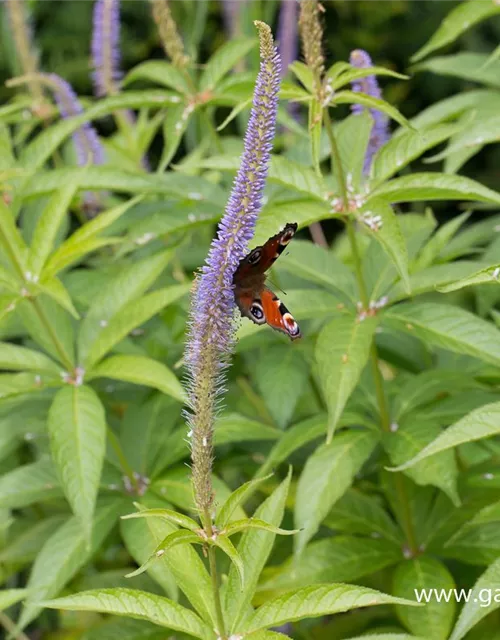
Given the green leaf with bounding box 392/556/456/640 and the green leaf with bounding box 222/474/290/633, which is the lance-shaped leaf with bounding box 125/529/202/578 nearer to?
the green leaf with bounding box 222/474/290/633

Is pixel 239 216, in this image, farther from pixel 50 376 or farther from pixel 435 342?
pixel 50 376

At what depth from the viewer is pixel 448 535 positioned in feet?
9.47

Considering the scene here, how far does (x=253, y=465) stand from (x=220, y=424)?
1.46 feet

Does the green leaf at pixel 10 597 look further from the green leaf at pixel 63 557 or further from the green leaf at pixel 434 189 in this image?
the green leaf at pixel 434 189

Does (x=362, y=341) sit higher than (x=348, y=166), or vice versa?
(x=348, y=166)

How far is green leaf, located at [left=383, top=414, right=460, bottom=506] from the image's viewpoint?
2.53m

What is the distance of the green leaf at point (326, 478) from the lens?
249 cm

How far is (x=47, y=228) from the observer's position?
2.85 metres

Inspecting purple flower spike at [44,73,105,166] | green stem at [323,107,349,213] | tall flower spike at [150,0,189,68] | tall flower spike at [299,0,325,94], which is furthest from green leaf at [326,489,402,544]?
purple flower spike at [44,73,105,166]

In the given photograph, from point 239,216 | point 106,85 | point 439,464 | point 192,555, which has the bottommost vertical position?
point 192,555

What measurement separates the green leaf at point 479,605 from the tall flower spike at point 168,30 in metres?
2.09

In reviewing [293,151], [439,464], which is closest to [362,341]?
[439,464]

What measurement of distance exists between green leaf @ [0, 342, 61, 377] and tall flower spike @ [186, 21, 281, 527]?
3.64ft

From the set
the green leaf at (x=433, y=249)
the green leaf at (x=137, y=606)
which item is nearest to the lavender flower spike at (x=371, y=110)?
the green leaf at (x=433, y=249)
